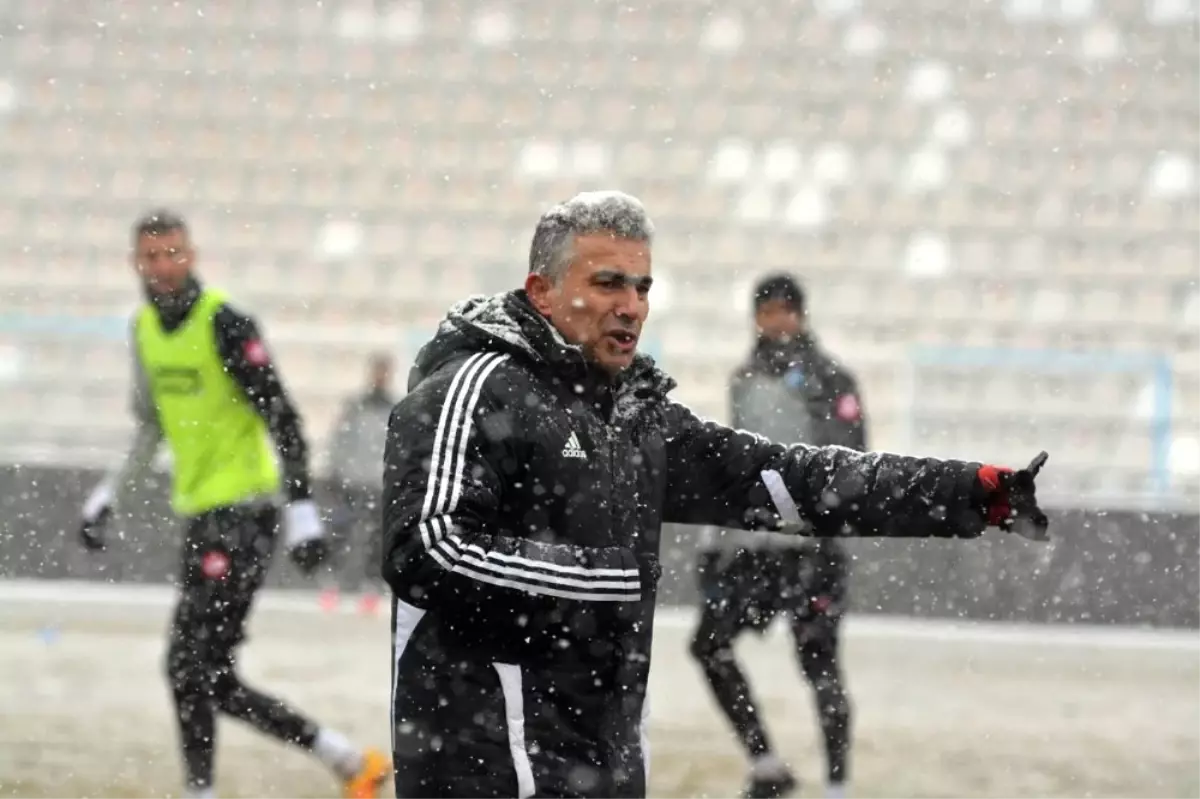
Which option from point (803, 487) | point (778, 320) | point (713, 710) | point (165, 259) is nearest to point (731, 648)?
point (778, 320)

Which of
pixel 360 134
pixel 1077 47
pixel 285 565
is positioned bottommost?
pixel 285 565

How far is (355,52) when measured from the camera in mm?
12969

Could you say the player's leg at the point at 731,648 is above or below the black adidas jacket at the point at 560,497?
below

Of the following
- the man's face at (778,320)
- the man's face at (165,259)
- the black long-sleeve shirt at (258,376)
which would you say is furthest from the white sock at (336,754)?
the man's face at (778,320)

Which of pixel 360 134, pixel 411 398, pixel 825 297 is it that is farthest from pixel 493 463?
pixel 360 134

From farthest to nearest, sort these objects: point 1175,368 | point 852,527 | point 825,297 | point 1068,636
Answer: point 825,297, point 1175,368, point 1068,636, point 852,527

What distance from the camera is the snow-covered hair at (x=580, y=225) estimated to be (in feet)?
8.25

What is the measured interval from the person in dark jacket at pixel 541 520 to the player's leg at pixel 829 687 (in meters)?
2.44

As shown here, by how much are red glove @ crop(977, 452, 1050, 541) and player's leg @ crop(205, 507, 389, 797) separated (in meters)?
2.36

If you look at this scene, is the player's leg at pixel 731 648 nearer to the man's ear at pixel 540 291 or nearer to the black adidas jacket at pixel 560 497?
the black adidas jacket at pixel 560 497

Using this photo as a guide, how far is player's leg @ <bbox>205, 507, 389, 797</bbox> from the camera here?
4504mm

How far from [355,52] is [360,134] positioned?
0.56 m

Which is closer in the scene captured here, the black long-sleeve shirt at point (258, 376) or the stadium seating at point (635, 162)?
the black long-sleeve shirt at point (258, 376)

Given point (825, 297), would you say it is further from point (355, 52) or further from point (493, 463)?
point (493, 463)
